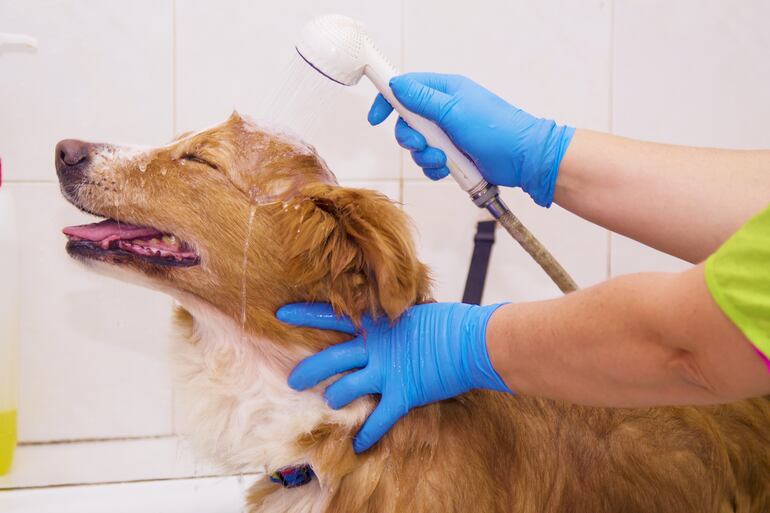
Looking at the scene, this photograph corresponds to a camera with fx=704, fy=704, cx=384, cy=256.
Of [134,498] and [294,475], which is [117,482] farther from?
[294,475]

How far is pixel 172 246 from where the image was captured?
1139 mm

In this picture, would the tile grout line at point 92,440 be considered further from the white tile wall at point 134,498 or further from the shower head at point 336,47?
the shower head at point 336,47

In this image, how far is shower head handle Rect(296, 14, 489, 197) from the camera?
3.93ft

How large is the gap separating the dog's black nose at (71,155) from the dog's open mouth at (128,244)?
102mm

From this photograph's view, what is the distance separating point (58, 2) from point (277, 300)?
1.05 meters

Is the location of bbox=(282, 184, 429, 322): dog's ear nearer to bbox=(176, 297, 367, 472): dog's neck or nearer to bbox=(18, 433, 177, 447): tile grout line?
bbox=(176, 297, 367, 472): dog's neck

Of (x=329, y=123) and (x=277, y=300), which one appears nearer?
(x=277, y=300)

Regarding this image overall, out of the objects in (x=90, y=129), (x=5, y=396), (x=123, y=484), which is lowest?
(x=123, y=484)

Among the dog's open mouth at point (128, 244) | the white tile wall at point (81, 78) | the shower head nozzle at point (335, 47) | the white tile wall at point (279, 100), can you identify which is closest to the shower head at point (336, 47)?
the shower head nozzle at point (335, 47)

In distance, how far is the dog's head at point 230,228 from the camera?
1.07m

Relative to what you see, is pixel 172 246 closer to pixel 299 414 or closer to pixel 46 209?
pixel 299 414

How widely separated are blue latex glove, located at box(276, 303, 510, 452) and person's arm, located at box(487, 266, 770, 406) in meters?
0.10

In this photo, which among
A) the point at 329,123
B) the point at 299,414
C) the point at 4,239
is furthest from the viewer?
the point at 329,123

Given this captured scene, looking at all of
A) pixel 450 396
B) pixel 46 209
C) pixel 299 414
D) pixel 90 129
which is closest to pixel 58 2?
pixel 90 129
